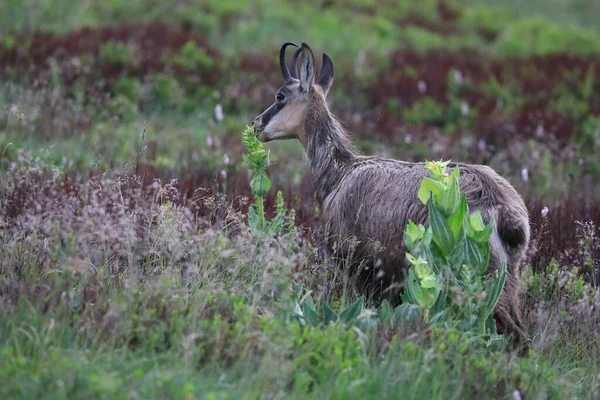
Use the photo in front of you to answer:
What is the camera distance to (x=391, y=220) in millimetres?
6082

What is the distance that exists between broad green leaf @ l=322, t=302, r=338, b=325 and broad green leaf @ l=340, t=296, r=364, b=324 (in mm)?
48

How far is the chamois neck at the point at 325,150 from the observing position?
699 centimetres

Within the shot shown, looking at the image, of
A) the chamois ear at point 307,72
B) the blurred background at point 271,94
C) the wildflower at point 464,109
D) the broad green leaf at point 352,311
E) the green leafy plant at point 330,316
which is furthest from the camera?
the wildflower at point 464,109

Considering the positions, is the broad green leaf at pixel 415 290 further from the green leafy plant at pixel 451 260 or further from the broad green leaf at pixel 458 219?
the broad green leaf at pixel 458 219

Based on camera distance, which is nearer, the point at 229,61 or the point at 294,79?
the point at 294,79

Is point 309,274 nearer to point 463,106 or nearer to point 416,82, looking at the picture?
point 463,106

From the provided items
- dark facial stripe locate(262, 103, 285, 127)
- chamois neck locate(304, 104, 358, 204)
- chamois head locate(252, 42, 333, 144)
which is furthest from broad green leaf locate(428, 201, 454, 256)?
dark facial stripe locate(262, 103, 285, 127)

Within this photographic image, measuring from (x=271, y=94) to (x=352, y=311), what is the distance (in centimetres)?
921

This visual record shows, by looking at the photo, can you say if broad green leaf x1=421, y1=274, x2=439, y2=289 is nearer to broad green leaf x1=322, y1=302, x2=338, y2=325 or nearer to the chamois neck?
broad green leaf x1=322, y1=302, x2=338, y2=325

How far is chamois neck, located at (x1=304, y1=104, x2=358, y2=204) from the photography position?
275 inches

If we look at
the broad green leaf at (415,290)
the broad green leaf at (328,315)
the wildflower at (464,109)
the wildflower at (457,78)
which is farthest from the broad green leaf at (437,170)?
the wildflower at (457,78)

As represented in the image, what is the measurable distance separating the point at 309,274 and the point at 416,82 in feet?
32.2

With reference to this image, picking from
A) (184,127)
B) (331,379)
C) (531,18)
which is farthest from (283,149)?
(531,18)

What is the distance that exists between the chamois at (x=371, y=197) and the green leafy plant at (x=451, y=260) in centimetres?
26
